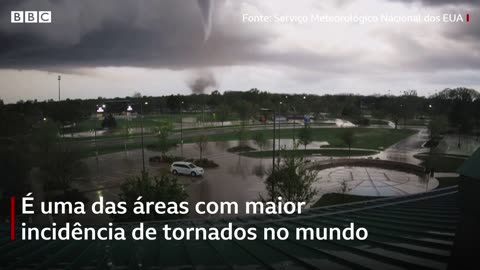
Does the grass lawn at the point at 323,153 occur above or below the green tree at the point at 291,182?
below

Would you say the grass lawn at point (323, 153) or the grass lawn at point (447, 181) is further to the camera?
the grass lawn at point (323, 153)

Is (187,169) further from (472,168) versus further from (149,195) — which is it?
(472,168)

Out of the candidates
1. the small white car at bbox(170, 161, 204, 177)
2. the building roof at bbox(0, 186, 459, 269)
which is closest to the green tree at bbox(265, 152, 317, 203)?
the building roof at bbox(0, 186, 459, 269)

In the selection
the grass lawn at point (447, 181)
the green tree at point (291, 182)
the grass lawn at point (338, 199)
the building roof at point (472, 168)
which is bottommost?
the grass lawn at point (338, 199)

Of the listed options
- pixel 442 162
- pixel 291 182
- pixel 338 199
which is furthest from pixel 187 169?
pixel 442 162

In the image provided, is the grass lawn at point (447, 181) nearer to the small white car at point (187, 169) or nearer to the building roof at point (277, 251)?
the building roof at point (277, 251)

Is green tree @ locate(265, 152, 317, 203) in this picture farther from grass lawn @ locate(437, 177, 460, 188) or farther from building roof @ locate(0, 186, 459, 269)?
grass lawn @ locate(437, 177, 460, 188)

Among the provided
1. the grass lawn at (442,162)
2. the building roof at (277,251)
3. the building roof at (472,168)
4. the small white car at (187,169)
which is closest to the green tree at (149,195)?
the building roof at (277,251)
